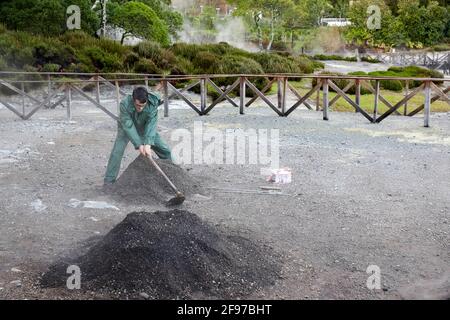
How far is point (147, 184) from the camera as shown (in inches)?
301

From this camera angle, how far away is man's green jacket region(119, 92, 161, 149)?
297 inches

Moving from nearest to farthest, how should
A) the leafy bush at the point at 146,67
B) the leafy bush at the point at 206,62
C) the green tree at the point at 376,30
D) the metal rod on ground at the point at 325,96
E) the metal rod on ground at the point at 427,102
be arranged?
the metal rod on ground at the point at 427,102
the metal rod on ground at the point at 325,96
the leafy bush at the point at 146,67
the leafy bush at the point at 206,62
the green tree at the point at 376,30

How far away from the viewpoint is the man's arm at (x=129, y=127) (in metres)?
7.52

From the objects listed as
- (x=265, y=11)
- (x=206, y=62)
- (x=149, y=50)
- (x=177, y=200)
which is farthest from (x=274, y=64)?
(x=265, y=11)

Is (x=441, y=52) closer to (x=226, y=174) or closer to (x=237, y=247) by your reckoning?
(x=226, y=174)

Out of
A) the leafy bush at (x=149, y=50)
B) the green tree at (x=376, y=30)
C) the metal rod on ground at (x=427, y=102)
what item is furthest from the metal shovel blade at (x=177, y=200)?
the green tree at (x=376, y=30)

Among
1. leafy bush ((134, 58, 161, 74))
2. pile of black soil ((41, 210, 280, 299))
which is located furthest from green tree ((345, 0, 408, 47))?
pile of black soil ((41, 210, 280, 299))

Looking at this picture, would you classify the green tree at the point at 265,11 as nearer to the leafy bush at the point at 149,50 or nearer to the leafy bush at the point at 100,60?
the leafy bush at the point at 149,50

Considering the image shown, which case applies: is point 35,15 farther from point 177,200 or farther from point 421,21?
point 421,21

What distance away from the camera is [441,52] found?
45.4 metres

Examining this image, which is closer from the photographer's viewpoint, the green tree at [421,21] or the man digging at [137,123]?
the man digging at [137,123]

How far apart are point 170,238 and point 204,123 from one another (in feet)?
30.5

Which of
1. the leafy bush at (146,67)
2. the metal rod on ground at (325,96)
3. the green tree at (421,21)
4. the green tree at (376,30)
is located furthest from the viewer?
the green tree at (421,21)

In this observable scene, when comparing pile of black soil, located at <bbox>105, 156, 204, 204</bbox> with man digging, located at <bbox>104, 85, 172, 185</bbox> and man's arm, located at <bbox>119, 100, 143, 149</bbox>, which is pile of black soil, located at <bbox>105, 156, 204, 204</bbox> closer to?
man digging, located at <bbox>104, 85, 172, 185</bbox>
